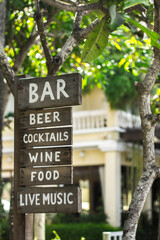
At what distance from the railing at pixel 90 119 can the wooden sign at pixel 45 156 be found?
13023 millimetres

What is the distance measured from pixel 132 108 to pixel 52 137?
44.4ft

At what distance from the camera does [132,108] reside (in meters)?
18.2

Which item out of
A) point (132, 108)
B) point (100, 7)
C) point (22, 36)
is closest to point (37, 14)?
point (100, 7)

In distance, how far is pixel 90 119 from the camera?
18391 mm

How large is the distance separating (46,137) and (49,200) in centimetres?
57

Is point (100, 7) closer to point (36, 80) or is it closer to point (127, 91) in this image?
point (36, 80)

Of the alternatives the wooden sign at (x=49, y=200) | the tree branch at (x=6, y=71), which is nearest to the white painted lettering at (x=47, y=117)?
the wooden sign at (x=49, y=200)

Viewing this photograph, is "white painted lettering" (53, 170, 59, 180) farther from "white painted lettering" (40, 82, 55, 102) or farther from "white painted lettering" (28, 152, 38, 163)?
"white painted lettering" (40, 82, 55, 102)

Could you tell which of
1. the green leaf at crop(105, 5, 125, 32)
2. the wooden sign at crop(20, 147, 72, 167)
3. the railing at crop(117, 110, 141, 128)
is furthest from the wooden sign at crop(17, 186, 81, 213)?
the railing at crop(117, 110, 141, 128)

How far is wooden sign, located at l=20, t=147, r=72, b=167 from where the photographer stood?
473 centimetres

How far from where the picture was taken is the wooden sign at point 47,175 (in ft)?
15.3

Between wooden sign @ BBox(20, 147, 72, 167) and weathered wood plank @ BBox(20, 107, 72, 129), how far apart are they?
0.23m

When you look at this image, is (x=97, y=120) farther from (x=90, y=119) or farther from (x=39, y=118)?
(x=39, y=118)

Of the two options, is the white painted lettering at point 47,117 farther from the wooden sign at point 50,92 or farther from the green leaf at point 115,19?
the green leaf at point 115,19
